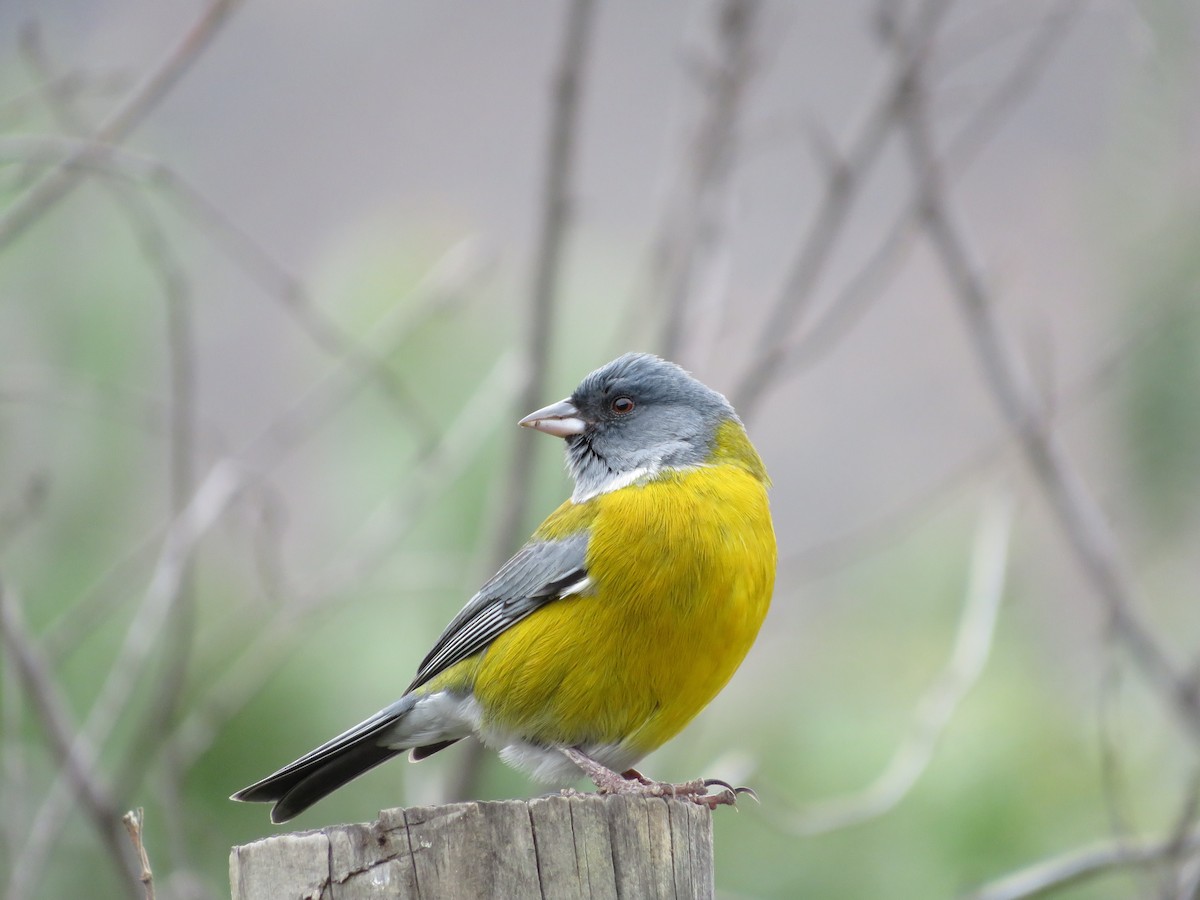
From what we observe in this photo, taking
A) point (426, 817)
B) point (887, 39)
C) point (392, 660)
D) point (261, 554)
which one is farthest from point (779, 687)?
point (426, 817)

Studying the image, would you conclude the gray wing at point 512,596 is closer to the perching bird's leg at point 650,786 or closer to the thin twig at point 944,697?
the perching bird's leg at point 650,786

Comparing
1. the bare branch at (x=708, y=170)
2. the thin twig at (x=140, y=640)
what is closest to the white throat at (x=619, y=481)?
the bare branch at (x=708, y=170)

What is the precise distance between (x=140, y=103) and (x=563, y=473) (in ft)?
8.01

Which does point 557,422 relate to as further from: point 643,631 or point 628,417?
point 643,631

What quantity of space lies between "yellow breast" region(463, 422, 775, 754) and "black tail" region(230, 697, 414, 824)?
31cm

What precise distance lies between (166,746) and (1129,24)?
397 cm

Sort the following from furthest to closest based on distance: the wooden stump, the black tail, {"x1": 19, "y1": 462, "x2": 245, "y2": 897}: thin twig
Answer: {"x1": 19, "y1": 462, "x2": 245, "y2": 897}: thin twig
the black tail
the wooden stump

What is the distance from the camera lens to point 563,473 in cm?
561

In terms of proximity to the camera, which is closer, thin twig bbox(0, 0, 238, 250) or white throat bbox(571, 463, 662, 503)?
thin twig bbox(0, 0, 238, 250)

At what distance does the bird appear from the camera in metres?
3.48

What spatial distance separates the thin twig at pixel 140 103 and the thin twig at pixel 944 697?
2924mm

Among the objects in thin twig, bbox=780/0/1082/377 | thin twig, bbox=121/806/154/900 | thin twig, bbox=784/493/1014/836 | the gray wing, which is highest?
thin twig, bbox=780/0/1082/377

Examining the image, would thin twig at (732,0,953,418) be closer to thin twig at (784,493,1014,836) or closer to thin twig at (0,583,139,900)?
thin twig at (784,493,1014,836)

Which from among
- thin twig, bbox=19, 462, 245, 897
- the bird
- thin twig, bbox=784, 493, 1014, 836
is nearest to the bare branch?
the bird
